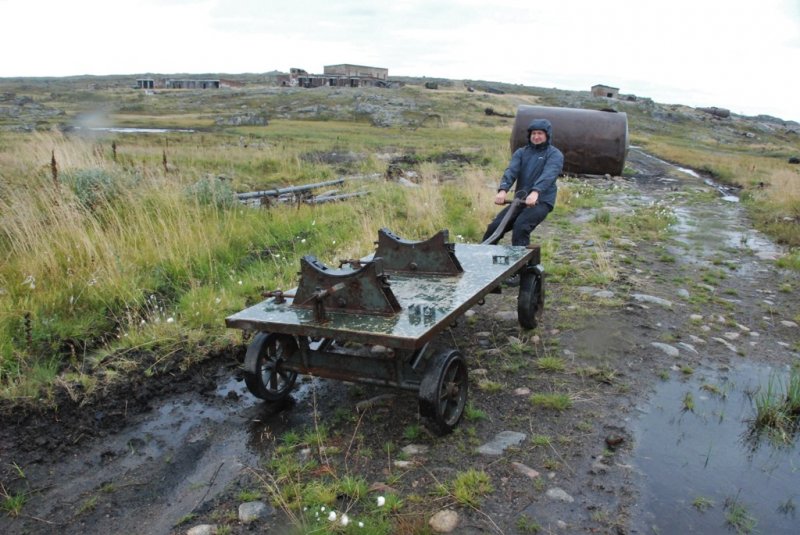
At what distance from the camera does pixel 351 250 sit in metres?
7.72

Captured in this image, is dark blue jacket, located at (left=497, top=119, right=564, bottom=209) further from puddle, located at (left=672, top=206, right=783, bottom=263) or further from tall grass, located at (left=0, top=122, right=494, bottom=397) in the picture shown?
puddle, located at (left=672, top=206, right=783, bottom=263)

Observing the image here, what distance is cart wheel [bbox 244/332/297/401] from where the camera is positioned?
4.05 metres

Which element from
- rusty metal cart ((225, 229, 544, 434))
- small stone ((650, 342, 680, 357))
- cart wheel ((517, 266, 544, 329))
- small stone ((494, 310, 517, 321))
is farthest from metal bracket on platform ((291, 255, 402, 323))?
small stone ((650, 342, 680, 357))

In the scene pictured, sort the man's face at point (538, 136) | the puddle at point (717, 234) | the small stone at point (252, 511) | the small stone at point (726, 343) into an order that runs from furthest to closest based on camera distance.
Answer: the puddle at point (717, 234)
the man's face at point (538, 136)
the small stone at point (726, 343)
the small stone at point (252, 511)

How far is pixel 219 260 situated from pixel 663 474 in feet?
18.4

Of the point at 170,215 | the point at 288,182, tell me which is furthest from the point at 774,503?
the point at 288,182

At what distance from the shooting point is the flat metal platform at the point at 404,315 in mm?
3488

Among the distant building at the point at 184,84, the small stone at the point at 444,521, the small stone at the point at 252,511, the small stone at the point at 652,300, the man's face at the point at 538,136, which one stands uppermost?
the distant building at the point at 184,84

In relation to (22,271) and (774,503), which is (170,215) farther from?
(774,503)

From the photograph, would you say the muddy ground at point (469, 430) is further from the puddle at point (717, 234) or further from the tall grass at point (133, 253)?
the puddle at point (717, 234)

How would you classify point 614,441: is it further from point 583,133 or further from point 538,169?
point 583,133

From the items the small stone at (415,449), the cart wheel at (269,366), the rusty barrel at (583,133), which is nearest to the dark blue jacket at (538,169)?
the cart wheel at (269,366)

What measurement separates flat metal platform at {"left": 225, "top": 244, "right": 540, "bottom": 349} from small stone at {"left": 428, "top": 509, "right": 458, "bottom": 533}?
2.85ft

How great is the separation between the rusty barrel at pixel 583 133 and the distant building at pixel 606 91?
85.3m
